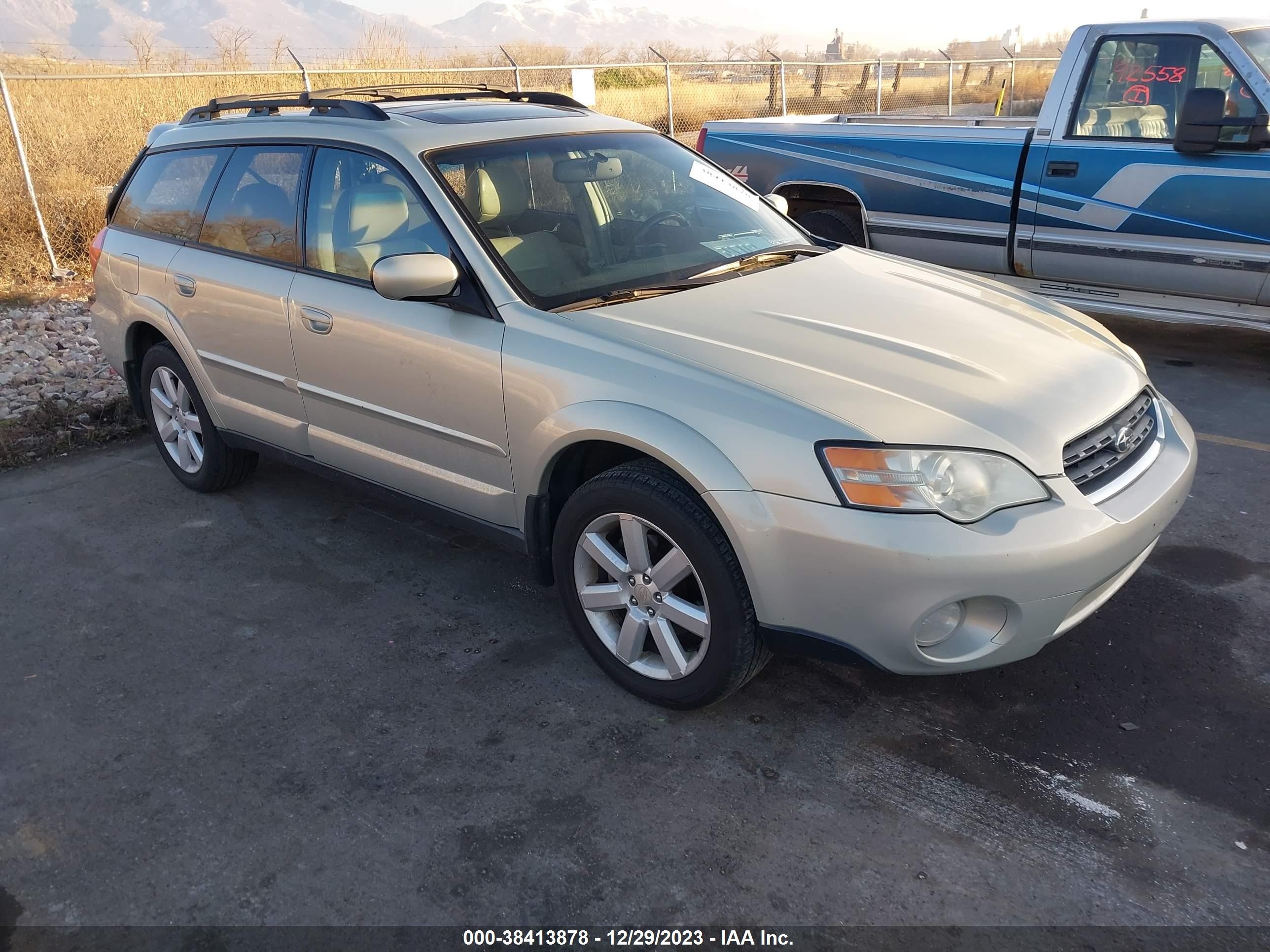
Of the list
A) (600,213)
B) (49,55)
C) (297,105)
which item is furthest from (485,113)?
(49,55)

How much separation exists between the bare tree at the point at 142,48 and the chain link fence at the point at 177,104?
1186mm

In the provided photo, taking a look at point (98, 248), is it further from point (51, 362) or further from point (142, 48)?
point (142, 48)

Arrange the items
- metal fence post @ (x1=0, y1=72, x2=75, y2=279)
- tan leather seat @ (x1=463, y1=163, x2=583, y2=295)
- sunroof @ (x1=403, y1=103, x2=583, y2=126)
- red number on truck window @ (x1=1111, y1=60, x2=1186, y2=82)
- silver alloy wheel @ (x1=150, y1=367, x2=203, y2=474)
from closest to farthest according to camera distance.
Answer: tan leather seat @ (x1=463, y1=163, x2=583, y2=295) < sunroof @ (x1=403, y1=103, x2=583, y2=126) < silver alloy wheel @ (x1=150, y1=367, x2=203, y2=474) < red number on truck window @ (x1=1111, y1=60, x2=1186, y2=82) < metal fence post @ (x1=0, y1=72, x2=75, y2=279)

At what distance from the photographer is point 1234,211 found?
221 inches

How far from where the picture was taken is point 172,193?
475cm

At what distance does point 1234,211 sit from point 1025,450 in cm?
397

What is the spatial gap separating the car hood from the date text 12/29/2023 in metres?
1.25

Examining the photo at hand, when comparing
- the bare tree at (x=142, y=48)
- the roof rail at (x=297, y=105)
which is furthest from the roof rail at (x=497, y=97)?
the bare tree at (x=142, y=48)

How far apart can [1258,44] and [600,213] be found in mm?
4436

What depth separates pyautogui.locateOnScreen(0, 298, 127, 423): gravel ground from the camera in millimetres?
6434

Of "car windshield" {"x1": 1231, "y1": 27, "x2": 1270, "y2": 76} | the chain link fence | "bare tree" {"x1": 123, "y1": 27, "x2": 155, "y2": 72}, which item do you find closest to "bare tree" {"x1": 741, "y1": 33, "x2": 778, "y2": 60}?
the chain link fence

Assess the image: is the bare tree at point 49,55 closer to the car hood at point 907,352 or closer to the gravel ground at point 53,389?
the gravel ground at point 53,389

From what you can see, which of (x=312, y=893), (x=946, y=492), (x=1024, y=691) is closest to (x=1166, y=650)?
(x=1024, y=691)

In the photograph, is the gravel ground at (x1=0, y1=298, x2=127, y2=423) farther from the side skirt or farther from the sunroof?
the sunroof
